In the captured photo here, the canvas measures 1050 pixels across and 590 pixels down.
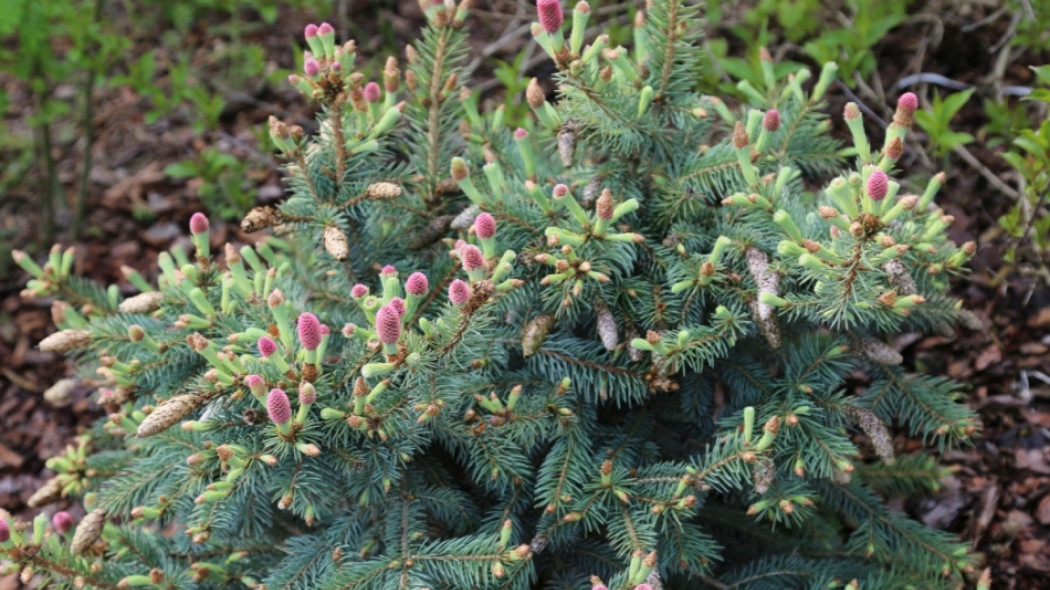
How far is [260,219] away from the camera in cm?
171

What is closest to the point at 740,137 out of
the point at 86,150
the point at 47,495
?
the point at 47,495

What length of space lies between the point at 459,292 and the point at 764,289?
22.0 inches

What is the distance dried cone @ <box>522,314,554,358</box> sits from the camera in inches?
64.6

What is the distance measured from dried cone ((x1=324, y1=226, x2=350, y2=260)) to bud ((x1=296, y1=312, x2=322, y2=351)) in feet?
A: 0.74

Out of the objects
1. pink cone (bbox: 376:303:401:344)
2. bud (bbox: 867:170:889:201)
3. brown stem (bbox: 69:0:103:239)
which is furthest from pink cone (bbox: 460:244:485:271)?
brown stem (bbox: 69:0:103:239)

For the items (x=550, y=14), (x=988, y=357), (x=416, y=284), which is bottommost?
(x=988, y=357)

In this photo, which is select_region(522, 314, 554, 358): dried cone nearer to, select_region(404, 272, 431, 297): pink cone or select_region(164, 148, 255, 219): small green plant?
select_region(404, 272, 431, 297): pink cone

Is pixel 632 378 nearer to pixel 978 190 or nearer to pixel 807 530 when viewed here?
pixel 807 530

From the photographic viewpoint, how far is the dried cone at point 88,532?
5.71ft

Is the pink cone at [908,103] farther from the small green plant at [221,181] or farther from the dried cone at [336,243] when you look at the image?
the small green plant at [221,181]

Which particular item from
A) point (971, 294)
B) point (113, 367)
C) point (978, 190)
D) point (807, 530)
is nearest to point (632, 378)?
point (807, 530)

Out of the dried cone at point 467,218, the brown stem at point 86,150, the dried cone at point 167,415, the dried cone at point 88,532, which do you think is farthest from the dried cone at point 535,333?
the brown stem at point 86,150

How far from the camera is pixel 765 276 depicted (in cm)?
161

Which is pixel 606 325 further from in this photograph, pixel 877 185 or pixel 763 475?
pixel 877 185
